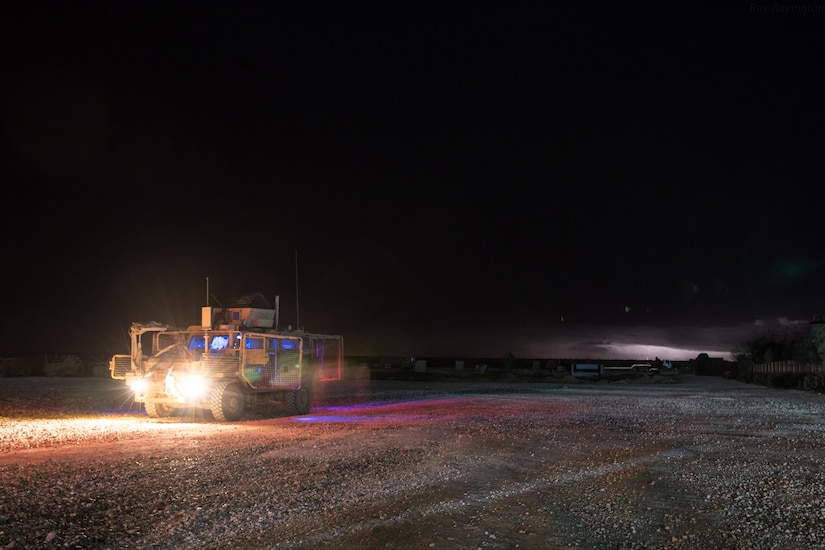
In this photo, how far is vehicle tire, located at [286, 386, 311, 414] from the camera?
20.8m

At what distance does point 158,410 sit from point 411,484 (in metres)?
12.3

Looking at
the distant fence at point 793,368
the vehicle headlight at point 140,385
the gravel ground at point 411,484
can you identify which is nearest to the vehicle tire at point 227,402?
the gravel ground at point 411,484

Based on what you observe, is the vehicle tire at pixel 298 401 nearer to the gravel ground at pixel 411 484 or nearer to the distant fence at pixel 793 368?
the gravel ground at pixel 411 484

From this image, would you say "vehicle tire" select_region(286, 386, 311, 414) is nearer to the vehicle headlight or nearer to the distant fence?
the vehicle headlight

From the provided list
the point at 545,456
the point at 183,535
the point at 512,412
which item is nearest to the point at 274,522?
the point at 183,535

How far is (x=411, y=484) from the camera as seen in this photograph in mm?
9680

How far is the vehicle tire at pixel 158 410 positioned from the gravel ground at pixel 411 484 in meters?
1.28

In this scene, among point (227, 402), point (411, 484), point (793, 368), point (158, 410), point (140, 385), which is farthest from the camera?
point (793, 368)

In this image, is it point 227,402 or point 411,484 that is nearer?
point 411,484

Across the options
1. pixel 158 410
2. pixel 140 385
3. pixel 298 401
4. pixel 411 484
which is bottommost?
pixel 411 484

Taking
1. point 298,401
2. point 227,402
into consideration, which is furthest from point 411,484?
point 298,401

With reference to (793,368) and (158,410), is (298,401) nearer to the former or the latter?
(158,410)

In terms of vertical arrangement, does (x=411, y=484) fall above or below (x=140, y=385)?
below

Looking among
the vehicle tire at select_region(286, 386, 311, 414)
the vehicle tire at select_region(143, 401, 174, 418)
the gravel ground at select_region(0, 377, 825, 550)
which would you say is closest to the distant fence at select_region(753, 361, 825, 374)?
the gravel ground at select_region(0, 377, 825, 550)
